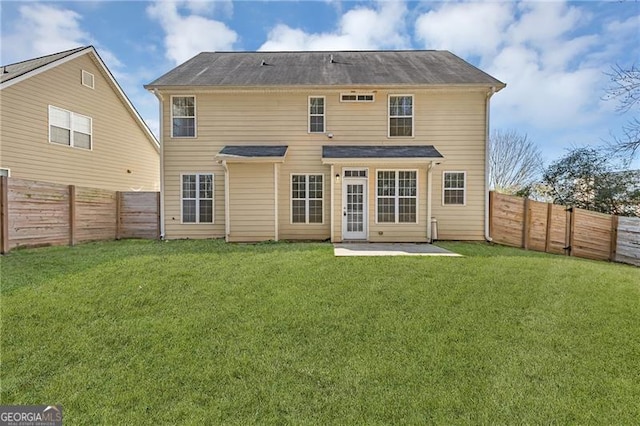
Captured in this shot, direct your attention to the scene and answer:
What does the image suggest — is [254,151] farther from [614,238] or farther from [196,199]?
[614,238]

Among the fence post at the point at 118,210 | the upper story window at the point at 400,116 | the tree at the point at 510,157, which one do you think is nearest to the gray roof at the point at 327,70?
the upper story window at the point at 400,116

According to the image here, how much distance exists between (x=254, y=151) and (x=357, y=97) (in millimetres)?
4208

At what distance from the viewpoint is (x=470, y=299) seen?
185 inches

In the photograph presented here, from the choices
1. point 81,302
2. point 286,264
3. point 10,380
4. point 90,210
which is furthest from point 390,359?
point 90,210

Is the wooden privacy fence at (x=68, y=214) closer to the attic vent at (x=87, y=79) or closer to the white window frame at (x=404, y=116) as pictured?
the attic vent at (x=87, y=79)

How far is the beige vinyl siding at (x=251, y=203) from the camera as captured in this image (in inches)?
393

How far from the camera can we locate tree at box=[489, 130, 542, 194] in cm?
2080

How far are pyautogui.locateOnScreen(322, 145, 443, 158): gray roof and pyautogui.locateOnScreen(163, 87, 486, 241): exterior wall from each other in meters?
0.24

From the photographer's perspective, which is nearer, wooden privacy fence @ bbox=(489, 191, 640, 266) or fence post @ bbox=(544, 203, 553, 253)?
wooden privacy fence @ bbox=(489, 191, 640, 266)

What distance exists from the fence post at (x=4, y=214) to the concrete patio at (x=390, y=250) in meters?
8.05

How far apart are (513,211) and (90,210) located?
14380 millimetres

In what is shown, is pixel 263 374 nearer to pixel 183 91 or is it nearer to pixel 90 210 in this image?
pixel 90 210

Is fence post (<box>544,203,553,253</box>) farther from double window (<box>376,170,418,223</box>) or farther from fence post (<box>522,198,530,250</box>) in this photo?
double window (<box>376,170,418,223</box>)

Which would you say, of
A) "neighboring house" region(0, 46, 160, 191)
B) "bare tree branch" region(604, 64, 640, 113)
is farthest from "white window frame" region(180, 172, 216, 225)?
"bare tree branch" region(604, 64, 640, 113)
